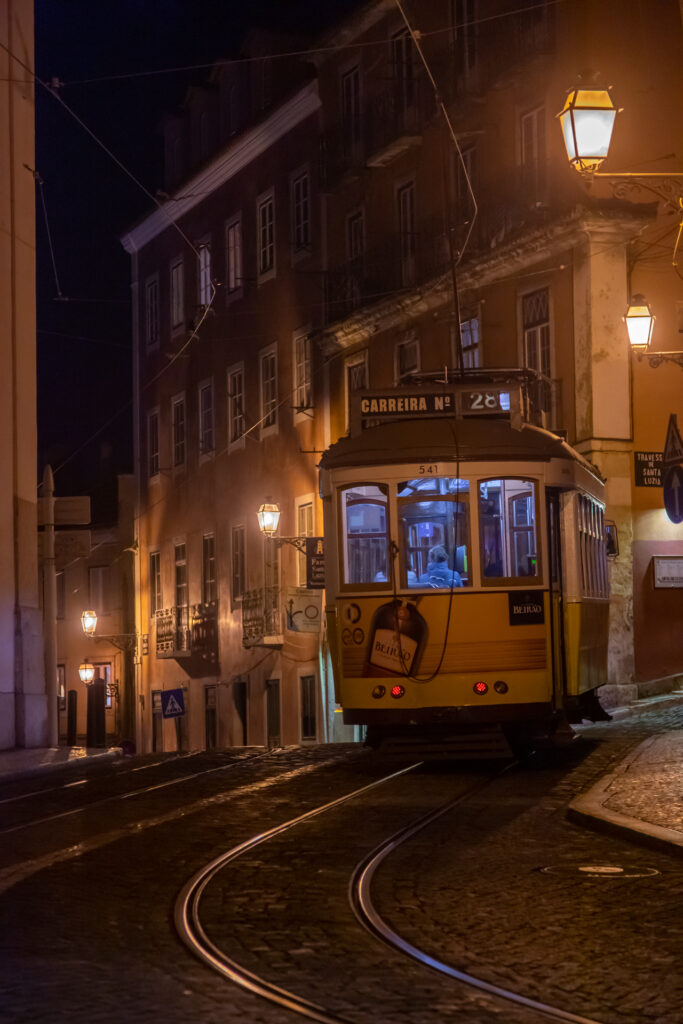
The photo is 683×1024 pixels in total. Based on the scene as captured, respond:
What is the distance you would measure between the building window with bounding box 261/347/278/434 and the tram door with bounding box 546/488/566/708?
795 inches

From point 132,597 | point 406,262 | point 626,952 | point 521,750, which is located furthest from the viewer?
point 132,597

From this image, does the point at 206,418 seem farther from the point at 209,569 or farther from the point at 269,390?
the point at 269,390

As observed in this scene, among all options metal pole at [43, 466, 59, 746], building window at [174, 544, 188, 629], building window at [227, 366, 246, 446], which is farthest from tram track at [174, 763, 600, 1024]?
building window at [174, 544, 188, 629]

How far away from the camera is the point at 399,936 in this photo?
745 centimetres

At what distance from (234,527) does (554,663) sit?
22270 mm

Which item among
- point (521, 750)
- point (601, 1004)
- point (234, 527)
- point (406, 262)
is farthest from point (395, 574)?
point (234, 527)

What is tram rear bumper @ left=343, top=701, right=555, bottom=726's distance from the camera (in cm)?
1441

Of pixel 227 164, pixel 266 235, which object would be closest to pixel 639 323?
pixel 266 235

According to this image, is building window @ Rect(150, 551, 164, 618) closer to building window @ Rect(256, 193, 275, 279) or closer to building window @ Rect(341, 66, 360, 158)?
building window @ Rect(256, 193, 275, 279)

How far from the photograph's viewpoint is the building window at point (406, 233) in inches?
1177

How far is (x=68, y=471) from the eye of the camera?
5325 centimetres

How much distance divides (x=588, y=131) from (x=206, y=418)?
26991 millimetres

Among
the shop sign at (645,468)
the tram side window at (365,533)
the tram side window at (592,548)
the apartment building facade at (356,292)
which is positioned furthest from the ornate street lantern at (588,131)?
the shop sign at (645,468)

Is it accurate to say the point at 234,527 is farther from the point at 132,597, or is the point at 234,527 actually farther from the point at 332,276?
the point at 132,597
